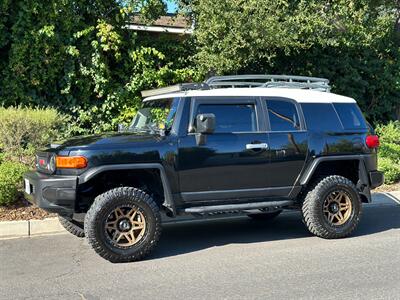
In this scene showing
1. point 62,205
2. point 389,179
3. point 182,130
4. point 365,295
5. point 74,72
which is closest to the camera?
point 365,295

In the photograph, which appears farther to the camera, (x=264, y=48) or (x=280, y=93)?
(x=264, y=48)

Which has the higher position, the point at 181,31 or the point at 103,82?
the point at 181,31

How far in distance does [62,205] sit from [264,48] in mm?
6935

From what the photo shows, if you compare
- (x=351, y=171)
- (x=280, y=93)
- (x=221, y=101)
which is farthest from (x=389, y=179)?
(x=221, y=101)

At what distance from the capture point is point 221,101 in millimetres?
6527

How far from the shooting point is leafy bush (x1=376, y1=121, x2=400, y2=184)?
35.1 ft

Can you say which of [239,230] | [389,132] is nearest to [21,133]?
[239,230]

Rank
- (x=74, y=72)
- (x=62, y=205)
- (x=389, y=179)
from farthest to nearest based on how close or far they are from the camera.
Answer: (x=74, y=72), (x=389, y=179), (x=62, y=205)

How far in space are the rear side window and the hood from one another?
2629 millimetres

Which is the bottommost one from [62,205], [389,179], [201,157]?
[389,179]

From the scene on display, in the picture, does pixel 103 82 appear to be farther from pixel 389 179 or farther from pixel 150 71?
pixel 389 179

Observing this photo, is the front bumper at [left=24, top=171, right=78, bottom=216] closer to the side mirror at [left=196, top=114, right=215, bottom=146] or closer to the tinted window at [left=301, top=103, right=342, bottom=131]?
the side mirror at [left=196, top=114, right=215, bottom=146]

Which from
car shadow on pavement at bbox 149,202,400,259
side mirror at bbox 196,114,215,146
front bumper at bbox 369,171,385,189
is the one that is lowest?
car shadow on pavement at bbox 149,202,400,259

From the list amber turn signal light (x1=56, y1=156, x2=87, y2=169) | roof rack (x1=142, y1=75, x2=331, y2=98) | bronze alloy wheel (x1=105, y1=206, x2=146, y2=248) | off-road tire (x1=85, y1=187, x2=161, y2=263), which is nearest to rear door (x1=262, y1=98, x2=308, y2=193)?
roof rack (x1=142, y1=75, x2=331, y2=98)
